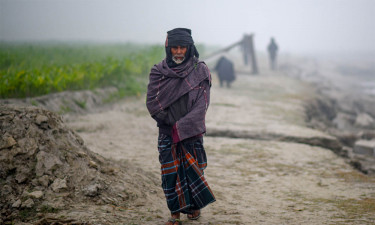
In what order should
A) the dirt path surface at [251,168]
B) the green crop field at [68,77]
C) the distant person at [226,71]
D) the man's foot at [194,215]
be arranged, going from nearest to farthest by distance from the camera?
1. the man's foot at [194,215]
2. the dirt path surface at [251,168]
3. the green crop field at [68,77]
4. the distant person at [226,71]

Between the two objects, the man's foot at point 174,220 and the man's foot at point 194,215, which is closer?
the man's foot at point 174,220

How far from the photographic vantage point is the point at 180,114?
130 inches

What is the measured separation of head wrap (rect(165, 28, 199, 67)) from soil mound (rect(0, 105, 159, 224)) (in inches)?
56.7

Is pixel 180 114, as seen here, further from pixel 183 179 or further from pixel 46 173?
pixel 46 173

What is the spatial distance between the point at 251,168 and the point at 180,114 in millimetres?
2518

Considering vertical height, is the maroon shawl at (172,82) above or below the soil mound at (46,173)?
above

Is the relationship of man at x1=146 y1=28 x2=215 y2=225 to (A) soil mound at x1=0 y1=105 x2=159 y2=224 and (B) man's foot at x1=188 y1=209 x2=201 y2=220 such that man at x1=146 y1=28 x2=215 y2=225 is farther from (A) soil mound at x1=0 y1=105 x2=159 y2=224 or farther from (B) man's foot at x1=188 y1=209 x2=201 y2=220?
(A) soil mound at x1=0 y1=105 x2=159 y2=224

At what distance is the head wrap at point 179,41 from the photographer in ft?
10.5

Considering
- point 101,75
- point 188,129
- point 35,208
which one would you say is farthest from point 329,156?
point 101,75

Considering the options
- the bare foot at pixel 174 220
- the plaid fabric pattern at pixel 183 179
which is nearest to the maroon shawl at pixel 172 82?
the plaid fabric pattern at pixel 183 179

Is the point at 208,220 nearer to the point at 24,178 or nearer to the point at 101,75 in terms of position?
the point at 24,178

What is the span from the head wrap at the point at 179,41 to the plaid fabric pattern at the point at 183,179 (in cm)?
77

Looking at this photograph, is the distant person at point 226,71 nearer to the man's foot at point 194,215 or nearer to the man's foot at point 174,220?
the man's foot at point 194,215

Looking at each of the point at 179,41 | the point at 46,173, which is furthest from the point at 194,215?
the point at 179,41
